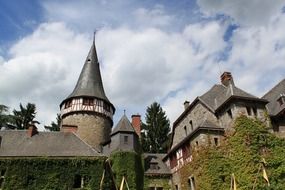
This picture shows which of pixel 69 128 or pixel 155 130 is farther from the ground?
pixel 155 130

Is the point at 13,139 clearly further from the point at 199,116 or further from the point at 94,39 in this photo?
the point at 94,39

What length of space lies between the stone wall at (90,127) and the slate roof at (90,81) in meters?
2.31

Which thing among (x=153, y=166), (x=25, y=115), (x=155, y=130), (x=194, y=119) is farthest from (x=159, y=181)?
(x=25, y=115)

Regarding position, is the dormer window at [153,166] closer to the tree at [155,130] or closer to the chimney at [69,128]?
the chimney at [69,128]

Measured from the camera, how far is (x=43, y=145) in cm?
2619

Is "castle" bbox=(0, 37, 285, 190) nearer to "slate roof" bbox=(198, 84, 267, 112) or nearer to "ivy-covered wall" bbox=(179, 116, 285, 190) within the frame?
"slate roof" bbox=(198, 84, 267, 112)

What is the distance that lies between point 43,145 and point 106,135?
23.7 feet

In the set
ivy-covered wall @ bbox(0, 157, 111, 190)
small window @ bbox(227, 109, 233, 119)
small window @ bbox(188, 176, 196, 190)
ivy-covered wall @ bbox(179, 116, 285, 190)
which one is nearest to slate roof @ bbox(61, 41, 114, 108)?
ivy-covered wall @ bbox(0, 157, 111, 190)

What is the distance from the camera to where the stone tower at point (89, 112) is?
30.5m

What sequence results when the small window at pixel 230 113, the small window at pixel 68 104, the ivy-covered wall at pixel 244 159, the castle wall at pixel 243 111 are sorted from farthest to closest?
the small window at pixel 68 104, the small window at pixel 230 113, the castle wall at pixel 243 111, the ivy-covered wall at pixel 244 159

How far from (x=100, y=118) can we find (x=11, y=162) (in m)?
10.3

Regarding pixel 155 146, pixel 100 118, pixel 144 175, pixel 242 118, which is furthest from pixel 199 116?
pixel 155 146

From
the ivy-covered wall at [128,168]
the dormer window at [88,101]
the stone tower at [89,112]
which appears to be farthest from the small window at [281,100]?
the dormer window at [88,101]

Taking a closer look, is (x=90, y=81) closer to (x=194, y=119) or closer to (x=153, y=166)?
(x=153, y=166)
